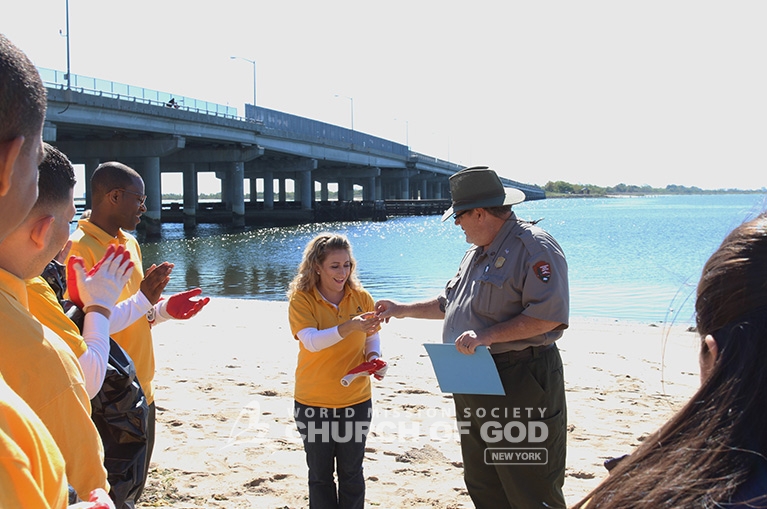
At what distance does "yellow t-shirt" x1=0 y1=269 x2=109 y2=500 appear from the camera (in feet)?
6.11

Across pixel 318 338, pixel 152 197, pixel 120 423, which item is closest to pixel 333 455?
pixel 318 338

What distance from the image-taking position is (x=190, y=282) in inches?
981

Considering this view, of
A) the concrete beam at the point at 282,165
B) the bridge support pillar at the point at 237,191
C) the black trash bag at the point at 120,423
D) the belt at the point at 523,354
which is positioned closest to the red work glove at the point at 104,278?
the black trash bag at the point at 120,423

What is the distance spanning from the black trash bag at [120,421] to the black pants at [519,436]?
6.37ft

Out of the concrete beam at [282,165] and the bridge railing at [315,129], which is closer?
the bridge railing at [315,129]

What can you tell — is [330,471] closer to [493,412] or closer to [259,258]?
[493,412]

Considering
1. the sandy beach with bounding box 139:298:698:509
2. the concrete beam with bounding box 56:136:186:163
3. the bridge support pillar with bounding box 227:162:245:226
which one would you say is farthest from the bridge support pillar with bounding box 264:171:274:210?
the sandy beach with bounding box 139:298:698:509

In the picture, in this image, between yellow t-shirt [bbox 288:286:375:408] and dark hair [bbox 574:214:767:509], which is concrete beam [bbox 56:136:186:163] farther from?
dark hair [bbox 574:214:767:509]

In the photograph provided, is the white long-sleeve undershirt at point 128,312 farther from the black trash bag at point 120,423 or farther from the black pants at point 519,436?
the black pants at point 519,436

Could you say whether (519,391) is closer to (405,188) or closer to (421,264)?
(421,264)

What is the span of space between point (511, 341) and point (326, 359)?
1.22 metres

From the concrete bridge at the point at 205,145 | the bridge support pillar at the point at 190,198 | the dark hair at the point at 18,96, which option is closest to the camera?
the dark hair at the point at 18,96

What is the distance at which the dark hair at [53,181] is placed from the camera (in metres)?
2.37

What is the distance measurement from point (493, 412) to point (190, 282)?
22.2 metres
